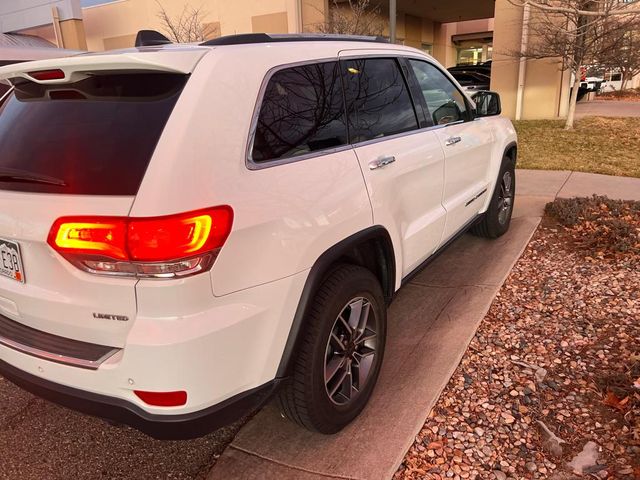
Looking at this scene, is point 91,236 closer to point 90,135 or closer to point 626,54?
point 90,135

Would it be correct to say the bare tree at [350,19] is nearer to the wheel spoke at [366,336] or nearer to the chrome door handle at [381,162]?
the chrome door handle at [381,162]

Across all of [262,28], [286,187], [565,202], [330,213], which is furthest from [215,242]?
[262,28]

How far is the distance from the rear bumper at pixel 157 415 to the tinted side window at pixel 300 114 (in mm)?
955

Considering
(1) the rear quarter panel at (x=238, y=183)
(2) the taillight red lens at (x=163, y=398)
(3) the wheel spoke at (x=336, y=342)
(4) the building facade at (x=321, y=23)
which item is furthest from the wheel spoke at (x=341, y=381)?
(4) the building facade at (x=321, y=23)

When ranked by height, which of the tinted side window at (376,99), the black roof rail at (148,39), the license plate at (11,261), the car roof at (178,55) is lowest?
the license plate at (11,261)

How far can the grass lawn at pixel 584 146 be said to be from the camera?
8492mm

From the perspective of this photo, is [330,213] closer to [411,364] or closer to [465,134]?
[411,364]

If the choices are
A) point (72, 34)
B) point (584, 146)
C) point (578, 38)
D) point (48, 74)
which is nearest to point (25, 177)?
point (48, 74)

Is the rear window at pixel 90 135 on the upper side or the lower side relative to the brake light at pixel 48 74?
lower

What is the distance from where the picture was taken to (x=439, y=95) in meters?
3.81

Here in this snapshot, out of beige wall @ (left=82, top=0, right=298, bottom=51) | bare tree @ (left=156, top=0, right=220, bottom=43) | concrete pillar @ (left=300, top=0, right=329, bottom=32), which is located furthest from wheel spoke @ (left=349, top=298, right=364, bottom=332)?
bare tree @ (left=156, top=0, right=220, bottom=43)

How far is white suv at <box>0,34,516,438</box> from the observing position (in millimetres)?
1811

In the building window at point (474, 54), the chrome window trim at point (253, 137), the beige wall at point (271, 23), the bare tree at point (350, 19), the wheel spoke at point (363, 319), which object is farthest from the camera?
the building window at point (474, 54)

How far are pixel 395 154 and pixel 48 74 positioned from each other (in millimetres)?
1743
